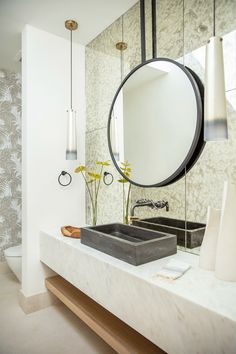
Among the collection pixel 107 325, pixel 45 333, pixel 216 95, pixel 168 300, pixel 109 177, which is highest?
pixel 216 95

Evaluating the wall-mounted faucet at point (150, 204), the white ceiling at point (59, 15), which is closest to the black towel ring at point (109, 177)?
the wall-mounted faucet at point (150, 204)

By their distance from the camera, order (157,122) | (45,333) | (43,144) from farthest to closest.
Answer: (43,144)
(45,333)
(157,122)

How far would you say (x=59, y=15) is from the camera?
1891 mm

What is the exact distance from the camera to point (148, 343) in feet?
4.06

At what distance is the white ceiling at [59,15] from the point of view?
1.77m

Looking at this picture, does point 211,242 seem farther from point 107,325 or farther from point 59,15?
point 59,15

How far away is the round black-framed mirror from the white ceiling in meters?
0.56

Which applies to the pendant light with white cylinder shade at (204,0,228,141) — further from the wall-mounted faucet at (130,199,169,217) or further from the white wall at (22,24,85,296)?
the white wall at (22,24,85,296)

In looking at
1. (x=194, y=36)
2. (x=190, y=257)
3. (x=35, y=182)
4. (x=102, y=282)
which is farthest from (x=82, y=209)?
(x=194, y=36)

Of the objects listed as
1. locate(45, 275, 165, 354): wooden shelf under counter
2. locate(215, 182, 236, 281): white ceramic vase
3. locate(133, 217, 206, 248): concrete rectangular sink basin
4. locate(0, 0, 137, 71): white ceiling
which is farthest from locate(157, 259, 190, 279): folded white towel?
locate(0, 0, 137, 71): white ceiling

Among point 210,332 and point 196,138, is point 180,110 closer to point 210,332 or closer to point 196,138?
point 196,138

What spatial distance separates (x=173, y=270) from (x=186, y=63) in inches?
45.2

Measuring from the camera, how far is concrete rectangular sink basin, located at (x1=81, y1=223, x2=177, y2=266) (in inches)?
46.4

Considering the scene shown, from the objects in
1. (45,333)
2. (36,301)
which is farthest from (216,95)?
(36,301)
